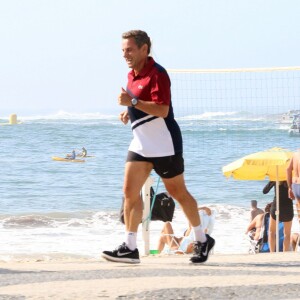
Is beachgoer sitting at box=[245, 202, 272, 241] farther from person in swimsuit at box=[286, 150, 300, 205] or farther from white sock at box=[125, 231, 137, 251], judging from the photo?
white sock at box=[125, 231, 137, 251]

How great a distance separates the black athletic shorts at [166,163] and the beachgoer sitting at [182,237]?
6.24m

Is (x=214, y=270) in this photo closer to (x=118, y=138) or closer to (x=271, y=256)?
(x=271, y=256)

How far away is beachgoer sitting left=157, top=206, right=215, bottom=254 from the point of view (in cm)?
1433

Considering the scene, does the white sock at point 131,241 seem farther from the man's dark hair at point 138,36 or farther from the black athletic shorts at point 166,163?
the man's dark hair at point 138,36

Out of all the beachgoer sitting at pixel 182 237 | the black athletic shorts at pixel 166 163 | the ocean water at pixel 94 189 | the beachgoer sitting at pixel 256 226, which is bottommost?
the ocean water at pixel 94 189

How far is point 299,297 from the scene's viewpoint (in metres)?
6.38

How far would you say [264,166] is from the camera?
49.2ft

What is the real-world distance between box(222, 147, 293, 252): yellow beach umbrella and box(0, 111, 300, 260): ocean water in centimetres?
327

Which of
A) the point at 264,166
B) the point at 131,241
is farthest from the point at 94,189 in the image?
the point at 131,241

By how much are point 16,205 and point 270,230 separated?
1551 cm

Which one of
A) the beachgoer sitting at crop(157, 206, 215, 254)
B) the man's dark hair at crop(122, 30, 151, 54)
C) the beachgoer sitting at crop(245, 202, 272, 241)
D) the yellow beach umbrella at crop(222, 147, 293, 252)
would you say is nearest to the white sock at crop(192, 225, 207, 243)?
the man's dark hair at crop(122, 30, 151, 54)

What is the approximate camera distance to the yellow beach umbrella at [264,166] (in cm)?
1475

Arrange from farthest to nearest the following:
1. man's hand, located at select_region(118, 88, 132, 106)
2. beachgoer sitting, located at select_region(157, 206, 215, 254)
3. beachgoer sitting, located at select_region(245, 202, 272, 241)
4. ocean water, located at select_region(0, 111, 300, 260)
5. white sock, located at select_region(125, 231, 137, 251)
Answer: ocean water, located at select_region(0, 111, 300, 260), beachgoer sitting, located at select_region(245, 202, 272, 241), beachgoer sitting, located at select_region(157, 206, 215, 254), white sock, located at select_region(125, 231, 137, 251), man's hand, located at select_region(118, 88, 132, 106)

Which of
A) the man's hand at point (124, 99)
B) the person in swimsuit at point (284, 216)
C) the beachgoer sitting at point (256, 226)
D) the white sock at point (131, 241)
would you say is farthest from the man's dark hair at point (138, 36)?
the beachgoer sitting at point (256, 226)
